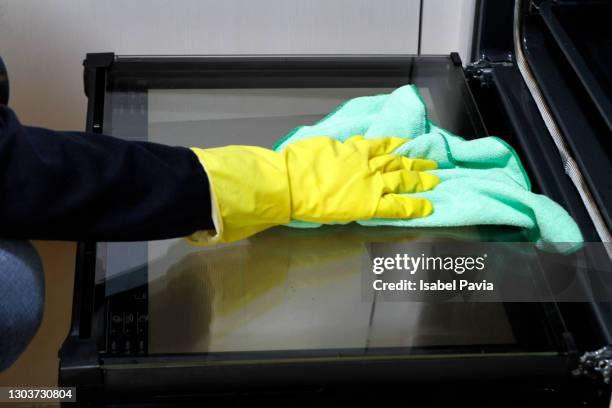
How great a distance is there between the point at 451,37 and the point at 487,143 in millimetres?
383

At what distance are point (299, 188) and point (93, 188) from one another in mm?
212

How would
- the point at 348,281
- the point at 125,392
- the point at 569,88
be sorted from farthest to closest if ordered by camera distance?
the point at 569,88
the point at 348,281
the point at 125,392

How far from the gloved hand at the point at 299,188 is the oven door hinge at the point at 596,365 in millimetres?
223

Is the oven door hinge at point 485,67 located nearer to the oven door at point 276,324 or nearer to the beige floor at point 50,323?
the oven door at point 276,324

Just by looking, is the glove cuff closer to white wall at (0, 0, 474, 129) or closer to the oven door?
the oven door

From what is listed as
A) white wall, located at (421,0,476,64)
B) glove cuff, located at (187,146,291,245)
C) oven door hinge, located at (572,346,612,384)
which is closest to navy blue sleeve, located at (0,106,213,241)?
glove cuff, located at (187,146,291,245)

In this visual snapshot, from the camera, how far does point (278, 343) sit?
795 mm

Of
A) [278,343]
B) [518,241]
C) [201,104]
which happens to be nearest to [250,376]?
[278,343]

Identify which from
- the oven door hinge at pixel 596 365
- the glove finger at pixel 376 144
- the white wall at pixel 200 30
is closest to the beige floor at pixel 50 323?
the white wall at pixel 200 30

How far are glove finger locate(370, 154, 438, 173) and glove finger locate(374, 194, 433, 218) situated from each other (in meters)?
0.04

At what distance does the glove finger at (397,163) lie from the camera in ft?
2.90

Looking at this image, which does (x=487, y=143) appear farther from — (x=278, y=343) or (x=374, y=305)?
(x=278, y=343)

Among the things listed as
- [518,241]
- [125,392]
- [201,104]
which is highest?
[201,104]

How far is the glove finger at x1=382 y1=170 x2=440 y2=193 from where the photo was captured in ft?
2.86
